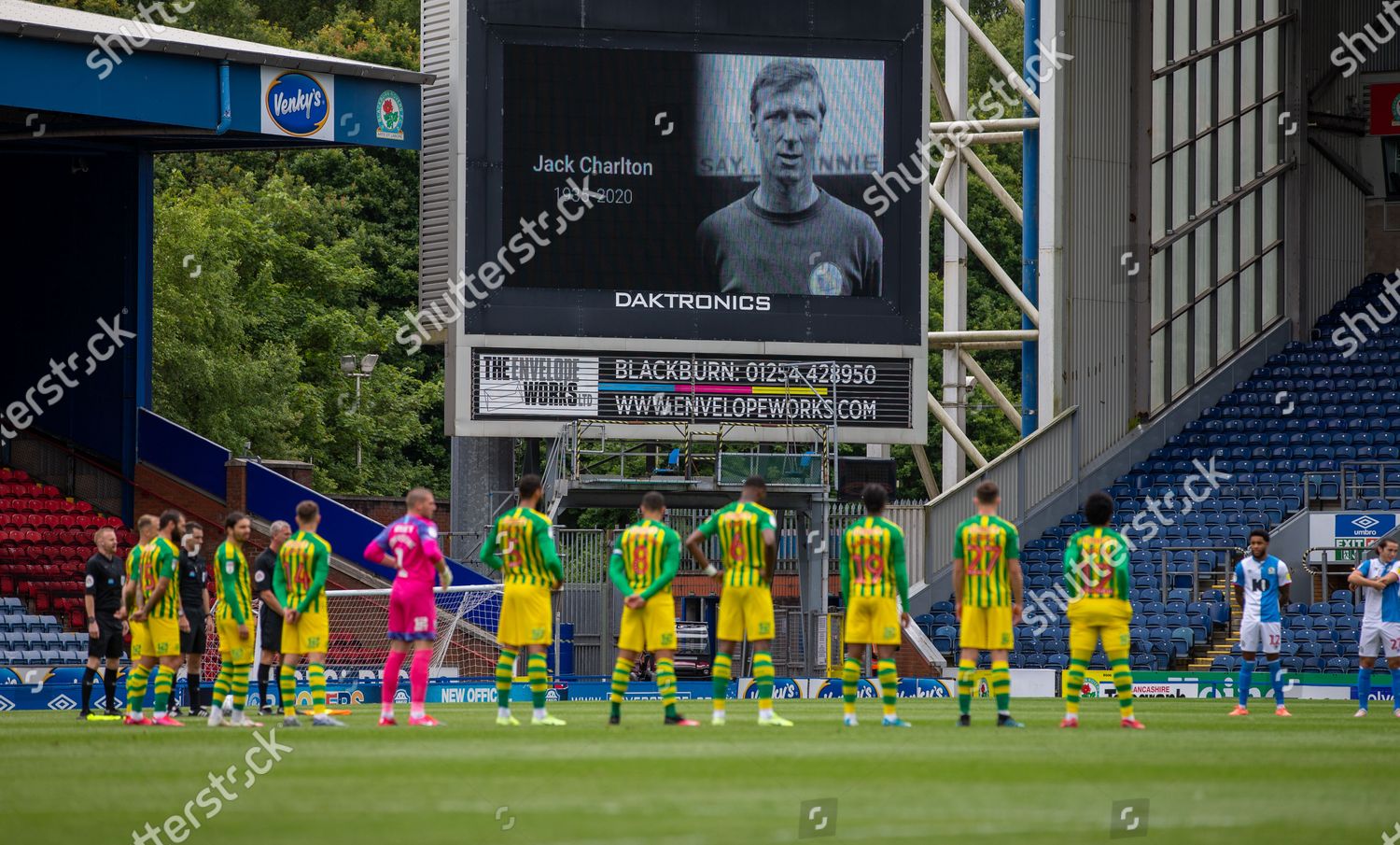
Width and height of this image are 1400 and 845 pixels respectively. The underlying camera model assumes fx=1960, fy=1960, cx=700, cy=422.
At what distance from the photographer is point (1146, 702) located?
26188mm

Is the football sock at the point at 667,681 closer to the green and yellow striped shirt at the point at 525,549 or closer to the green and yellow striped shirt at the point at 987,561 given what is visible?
the green and yellow striped shirt at the point at 525,549

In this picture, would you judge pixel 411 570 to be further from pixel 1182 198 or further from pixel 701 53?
pixel 1182 198

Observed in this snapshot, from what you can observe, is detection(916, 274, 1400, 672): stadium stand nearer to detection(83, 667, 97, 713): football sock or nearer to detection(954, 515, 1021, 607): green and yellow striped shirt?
detection(954, 515, 1021, 607): green and yellow striped shirt

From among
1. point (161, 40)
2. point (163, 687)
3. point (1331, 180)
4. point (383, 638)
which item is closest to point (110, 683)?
point (163, 687)

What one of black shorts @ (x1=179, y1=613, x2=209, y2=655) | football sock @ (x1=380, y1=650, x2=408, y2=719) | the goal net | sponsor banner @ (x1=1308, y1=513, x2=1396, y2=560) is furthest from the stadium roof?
sponsor banner @ (x1=1308, y1=513, x2=1396, y2=560)

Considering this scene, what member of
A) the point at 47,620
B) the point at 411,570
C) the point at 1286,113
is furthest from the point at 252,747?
the point at 1286,113

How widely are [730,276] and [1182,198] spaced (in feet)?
41.4

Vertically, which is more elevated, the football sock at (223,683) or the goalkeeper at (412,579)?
the goalkeeper at (412,579)

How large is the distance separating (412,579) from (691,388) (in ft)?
50.7

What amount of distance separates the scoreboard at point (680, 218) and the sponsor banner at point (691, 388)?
33mm

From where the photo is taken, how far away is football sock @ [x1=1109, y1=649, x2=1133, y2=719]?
16.8 m

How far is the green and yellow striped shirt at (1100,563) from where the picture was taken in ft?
54.4

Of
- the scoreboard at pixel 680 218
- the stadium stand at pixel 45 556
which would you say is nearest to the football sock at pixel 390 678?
the scoreboard at pixel 680 218

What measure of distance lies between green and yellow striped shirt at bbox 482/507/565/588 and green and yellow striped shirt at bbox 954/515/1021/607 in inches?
135
